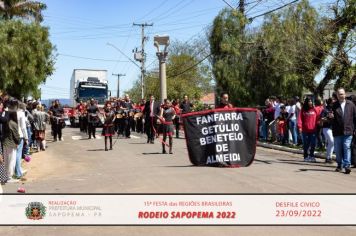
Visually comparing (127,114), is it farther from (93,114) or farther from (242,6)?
(242,6)

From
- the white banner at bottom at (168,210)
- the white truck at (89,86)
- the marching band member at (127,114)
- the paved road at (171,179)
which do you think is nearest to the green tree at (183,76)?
the white truck at (89,86)

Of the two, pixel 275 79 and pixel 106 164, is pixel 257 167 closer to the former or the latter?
pixel 106 164

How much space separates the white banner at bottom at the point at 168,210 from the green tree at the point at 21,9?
97.9 feet

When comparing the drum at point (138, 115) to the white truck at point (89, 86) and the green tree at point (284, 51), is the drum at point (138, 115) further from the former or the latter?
the white truck at point (89, 86)

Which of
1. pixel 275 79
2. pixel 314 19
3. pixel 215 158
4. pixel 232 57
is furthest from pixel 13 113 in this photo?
pixel 232 57

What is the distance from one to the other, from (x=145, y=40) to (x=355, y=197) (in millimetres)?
54029

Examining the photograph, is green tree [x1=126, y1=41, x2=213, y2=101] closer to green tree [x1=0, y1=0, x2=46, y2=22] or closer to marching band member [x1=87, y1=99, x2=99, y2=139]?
green tree [x1=0, y1=0, x2=46, y2=22]

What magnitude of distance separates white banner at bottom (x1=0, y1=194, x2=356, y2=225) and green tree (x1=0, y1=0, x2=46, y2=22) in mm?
29832

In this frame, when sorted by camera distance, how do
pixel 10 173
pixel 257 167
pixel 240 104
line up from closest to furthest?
pixel 10 173 < pixel 257 167 < pixel 240 104

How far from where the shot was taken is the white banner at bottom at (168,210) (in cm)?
704

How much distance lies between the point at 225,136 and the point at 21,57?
69.7 feet

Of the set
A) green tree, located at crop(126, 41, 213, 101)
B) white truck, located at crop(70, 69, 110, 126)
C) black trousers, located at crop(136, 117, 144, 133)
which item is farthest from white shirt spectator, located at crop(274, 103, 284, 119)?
green tree, located at crop(126, 41, 213, 101)

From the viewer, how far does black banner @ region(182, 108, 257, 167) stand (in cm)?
1271
